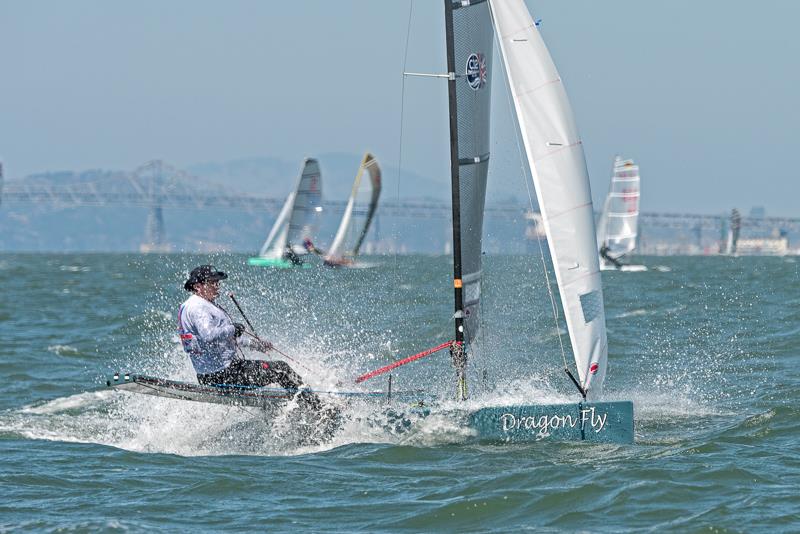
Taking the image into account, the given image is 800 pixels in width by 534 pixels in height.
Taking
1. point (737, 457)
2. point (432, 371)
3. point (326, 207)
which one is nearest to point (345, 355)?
point (432, 371)

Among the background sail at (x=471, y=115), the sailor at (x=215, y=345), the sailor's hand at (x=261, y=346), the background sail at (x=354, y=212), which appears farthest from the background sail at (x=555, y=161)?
the background sail at (x=354, y=212)

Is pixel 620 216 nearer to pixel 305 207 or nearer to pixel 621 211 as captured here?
pixel 621 211

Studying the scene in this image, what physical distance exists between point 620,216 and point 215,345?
1604 inches

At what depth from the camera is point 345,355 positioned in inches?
539

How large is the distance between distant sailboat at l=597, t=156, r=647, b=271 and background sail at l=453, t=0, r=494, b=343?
37.6 m

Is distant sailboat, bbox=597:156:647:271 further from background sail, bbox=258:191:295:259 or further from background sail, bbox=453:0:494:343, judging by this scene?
background sail, bbox=453:0:494:343

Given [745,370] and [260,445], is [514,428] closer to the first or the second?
[260,445]

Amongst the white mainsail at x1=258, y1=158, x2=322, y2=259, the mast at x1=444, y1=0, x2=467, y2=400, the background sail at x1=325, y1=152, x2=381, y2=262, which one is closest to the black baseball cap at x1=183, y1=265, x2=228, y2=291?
the mast at x1=444, y1=0, x2=467, y2=400

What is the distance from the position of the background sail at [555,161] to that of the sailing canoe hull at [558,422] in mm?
418

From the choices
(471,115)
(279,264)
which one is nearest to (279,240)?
(279,264)

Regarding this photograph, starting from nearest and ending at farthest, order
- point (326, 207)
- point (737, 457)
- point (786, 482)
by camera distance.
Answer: point (786, 482) < point (737, 457) < point (326, 207)

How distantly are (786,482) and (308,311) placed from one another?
43.9 feet

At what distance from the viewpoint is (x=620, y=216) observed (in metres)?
48.2

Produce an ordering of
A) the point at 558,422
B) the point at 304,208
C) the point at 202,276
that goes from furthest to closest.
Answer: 1. the point at 304,208
2. the point at 202,276
3. the point at 558,422
